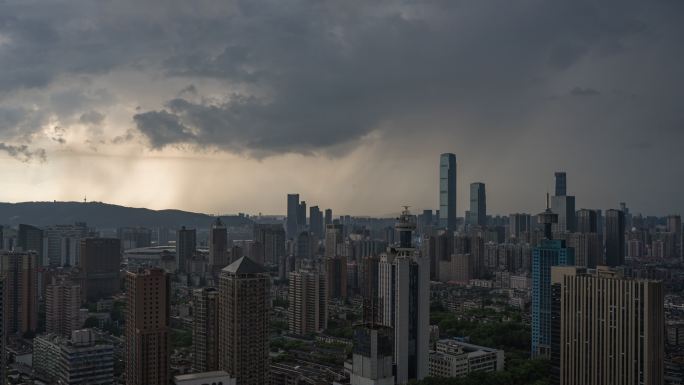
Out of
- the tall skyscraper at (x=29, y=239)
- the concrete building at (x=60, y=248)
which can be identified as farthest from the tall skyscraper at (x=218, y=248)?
the tall skyscraper at (x=29, y=239)

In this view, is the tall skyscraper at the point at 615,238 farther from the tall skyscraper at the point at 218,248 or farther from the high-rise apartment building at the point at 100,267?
the high-rise apartment building at the point at 100,267

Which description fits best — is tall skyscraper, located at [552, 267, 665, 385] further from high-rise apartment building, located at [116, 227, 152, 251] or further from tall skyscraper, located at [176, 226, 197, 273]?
high-rise apartment building, located at [116, 227, 152, 251]

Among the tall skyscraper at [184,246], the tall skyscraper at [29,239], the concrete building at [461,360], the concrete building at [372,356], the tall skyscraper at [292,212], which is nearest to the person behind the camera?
the concrete building at [372,356]

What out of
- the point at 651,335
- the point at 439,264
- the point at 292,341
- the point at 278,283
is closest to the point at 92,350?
the point at 292,341

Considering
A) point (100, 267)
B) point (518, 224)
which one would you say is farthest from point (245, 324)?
point (518, 224)

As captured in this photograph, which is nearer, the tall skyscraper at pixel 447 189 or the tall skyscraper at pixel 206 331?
the tall skyscraper at pixel 206 331

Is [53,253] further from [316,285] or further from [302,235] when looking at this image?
[316,285]
